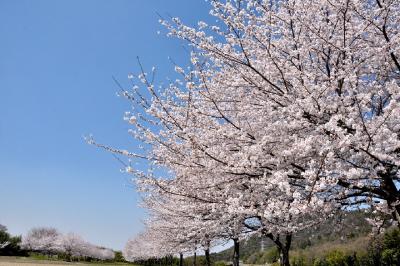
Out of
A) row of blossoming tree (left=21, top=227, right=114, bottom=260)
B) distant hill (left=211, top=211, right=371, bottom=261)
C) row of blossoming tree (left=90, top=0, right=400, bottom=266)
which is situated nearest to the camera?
row of blossoming tree (left=90, top=0, right=400, bottom=266)

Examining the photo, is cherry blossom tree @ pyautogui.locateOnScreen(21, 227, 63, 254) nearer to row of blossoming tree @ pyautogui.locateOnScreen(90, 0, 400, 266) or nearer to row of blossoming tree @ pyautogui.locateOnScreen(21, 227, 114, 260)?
row of blossoming tree @ pyautogui.locateOnScreen(21, 227, 114, 260)

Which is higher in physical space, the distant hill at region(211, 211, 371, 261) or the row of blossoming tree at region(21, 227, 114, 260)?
the row of blossoming tree at region(21, 227, 114, 260)

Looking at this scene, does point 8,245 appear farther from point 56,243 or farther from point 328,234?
point 328,234

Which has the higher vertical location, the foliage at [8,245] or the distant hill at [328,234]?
the foliage at [8,245]

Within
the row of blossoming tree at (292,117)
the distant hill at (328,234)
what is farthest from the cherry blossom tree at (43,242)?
the row of blossoming tree at (292,117)

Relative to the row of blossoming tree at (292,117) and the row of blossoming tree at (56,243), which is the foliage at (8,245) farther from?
the row of blossoming tree at (292,117)

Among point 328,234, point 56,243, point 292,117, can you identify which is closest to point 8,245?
point 56,243

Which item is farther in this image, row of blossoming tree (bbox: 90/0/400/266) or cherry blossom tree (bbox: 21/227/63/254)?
cherry blossom tree (bbox: 21/227/63/254)

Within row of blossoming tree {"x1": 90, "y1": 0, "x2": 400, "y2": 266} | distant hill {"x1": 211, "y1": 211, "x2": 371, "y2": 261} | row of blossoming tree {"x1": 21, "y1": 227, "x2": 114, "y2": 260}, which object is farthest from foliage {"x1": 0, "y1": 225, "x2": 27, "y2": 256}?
row of blossoming tree {"x1": 90, "y1": 0, "x2": 400, "y2": 266}

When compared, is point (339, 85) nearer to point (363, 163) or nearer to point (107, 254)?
point (363, 163)

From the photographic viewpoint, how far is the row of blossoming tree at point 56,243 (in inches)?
3981

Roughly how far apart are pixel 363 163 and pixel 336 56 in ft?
6.50

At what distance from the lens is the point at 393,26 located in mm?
6906

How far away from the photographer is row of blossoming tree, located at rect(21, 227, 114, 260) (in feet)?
332
